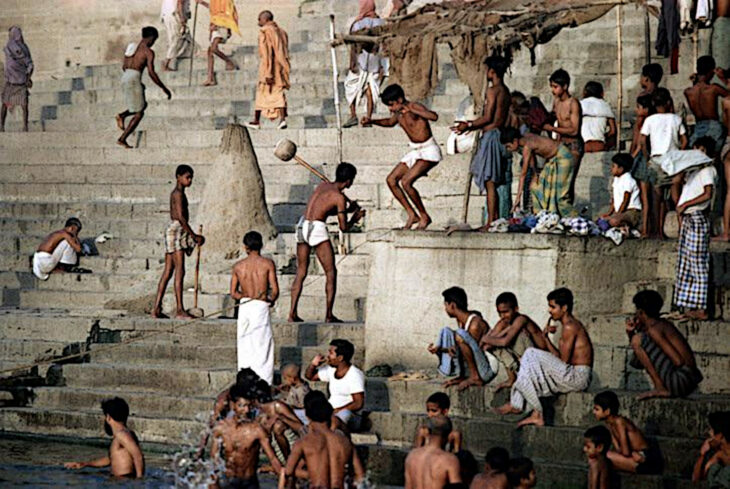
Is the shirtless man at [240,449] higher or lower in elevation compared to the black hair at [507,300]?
lower

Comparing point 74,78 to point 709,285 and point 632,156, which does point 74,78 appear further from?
point 709,285

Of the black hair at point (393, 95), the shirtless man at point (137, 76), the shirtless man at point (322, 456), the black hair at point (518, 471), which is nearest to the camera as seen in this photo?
the black hair at point (518, 471)

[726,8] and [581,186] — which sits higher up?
[726,8]

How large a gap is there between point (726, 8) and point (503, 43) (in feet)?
6.98

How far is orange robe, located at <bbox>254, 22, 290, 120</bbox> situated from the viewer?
66.2 feet

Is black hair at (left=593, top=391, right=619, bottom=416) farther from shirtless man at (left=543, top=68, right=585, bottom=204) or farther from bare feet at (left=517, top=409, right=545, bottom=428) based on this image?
shirtless man at (left=543, top=68, right=585, bottom=204)

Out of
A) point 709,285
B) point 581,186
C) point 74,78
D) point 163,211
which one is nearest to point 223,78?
point 74,78

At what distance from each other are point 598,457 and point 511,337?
1848 millimetres

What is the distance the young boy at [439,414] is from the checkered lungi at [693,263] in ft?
7.21

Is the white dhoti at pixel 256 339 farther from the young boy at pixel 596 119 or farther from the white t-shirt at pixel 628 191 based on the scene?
the young boy at pixel 596 119

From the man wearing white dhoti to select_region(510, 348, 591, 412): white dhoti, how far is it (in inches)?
88.6

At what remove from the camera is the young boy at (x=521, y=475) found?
10461mm

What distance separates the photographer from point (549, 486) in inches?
469

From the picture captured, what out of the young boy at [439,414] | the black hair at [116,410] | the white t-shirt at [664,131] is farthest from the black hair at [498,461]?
the white t-shirt at [664,131]
